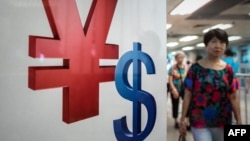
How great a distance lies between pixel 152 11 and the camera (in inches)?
54.6

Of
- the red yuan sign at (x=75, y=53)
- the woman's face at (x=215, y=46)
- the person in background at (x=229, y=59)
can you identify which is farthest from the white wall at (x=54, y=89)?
the person in background at (x=229, y=59)

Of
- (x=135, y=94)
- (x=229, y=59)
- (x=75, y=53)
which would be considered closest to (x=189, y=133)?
(x=135, y=94)

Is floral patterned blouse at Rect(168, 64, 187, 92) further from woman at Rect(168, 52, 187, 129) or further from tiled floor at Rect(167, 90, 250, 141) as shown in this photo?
tiled floor at Rect(167, 90, 250, 141)

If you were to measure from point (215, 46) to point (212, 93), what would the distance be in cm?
32

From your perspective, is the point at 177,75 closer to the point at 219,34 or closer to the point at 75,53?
the point at 219,34

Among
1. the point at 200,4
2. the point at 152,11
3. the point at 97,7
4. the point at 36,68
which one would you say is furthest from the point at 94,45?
the point at 200,4

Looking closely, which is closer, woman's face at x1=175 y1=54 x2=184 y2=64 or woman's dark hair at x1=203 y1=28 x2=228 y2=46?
woman's dark hair at x1=203 y1=28 x2=228 y2=46

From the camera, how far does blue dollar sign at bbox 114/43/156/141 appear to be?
4.31 feet

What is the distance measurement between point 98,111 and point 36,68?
1.42ft

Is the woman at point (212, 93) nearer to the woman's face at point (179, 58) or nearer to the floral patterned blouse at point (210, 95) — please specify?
the floral patterned blouse at point (210, 95)

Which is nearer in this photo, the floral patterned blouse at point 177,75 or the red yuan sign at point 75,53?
the red yuan sign at point 75,53

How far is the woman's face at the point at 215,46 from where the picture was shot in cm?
145

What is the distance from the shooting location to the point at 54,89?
1.07 metres

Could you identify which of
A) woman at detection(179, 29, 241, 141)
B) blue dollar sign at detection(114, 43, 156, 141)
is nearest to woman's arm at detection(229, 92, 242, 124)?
woman at detection(179, 29, 241, 141)
